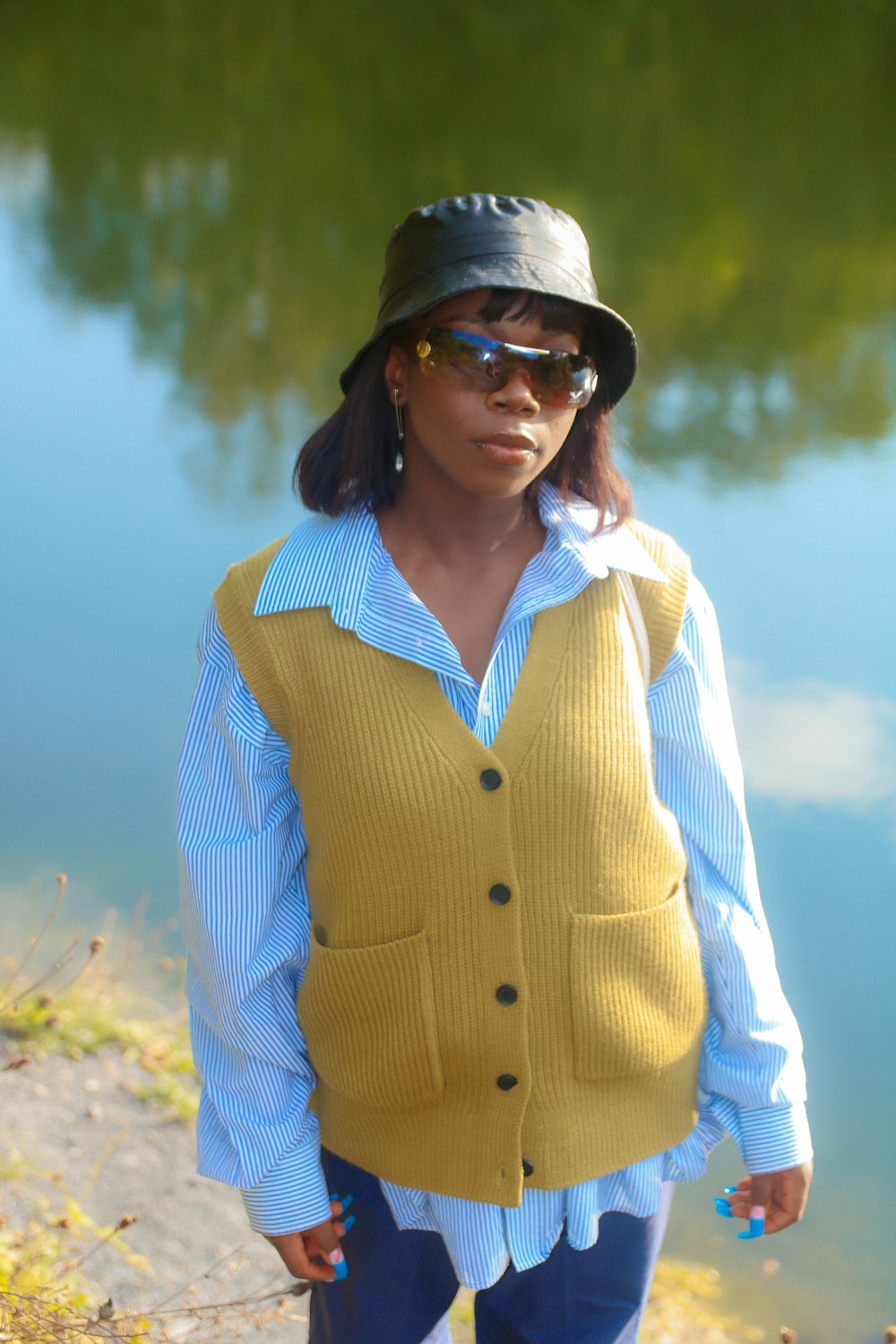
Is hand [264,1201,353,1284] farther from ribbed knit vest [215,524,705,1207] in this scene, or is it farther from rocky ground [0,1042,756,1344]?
rocky ground [0,1042,756,1344]

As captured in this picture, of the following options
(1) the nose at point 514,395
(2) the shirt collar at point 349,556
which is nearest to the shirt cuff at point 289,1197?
(2) the shirt collar at point 349,556

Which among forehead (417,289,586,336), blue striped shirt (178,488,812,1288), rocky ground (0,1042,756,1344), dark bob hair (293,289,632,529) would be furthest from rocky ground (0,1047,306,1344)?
forehead (417,289,586,336)

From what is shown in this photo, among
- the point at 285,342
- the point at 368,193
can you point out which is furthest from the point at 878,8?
the point at 285,342

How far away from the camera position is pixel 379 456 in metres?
1.49

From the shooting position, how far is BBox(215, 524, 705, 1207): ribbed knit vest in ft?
4.35

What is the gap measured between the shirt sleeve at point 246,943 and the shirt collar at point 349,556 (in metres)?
0.09

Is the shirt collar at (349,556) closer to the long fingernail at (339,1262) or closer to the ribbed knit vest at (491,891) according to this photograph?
the ribbed knit vest at (491,891)

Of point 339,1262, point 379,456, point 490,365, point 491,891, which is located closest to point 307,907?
point 491,891

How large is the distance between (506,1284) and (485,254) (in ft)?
3.52

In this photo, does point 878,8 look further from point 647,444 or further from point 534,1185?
point 534,1185

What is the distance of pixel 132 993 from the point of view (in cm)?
291

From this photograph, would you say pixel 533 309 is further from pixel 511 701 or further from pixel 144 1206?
pixel 144 1206

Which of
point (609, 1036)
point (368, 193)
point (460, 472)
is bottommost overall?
point (609, 1036)

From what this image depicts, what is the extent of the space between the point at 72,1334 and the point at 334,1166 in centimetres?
51
